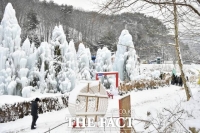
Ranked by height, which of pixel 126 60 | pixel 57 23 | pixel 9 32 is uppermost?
pixel 57 23

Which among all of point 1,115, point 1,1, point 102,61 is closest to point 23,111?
point 1,115

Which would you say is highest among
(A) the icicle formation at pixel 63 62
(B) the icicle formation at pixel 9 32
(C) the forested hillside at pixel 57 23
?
(C) the forested hillside at pixel 57 23

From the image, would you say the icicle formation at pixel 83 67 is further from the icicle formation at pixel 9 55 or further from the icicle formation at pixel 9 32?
the icicle formation at pixel 9 32

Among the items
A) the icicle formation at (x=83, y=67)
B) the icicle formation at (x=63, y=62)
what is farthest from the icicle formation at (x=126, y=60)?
the icicle formation at (x=63, y=62)

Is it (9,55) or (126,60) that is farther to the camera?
(126,60)

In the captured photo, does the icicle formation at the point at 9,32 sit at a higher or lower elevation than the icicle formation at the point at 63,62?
higher

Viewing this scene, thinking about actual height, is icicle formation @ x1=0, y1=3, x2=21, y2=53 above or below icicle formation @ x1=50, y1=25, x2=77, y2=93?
above

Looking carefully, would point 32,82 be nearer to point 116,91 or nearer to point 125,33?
point 116,91

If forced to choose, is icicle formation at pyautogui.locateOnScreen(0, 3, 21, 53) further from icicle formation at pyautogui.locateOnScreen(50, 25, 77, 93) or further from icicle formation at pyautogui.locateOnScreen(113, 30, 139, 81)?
icicle formation at pyautogui.locateOnScreen(113, 30, 139, 81)

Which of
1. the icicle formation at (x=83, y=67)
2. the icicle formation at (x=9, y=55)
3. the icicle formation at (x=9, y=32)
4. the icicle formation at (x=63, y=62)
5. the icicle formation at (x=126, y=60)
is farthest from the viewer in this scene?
the icicle formation at (x=126, y=60)

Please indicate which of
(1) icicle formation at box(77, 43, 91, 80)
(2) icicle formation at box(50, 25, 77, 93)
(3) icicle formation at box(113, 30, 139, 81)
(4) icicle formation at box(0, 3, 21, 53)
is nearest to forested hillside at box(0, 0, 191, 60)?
(3) icicle formation at box(113, 30, 139, 81)

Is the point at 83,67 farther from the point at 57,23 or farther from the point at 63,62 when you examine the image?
the point at 57,23

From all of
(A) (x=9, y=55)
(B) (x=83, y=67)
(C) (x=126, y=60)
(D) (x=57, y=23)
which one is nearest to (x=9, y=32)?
(A) (x=9, y=55)

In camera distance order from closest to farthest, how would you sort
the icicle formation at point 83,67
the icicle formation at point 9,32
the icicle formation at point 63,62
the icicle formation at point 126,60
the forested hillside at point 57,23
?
1. the icicle formation at point 9,32
2. the icicle formation at point 63,62
3. the icicle formation at point 83,67
4. the icicle formation at point 126,60
5. the forested hillside at point 57,23
